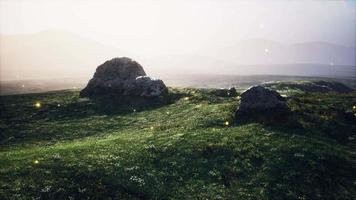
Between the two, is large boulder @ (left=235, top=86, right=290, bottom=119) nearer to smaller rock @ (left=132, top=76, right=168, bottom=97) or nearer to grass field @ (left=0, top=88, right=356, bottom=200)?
grass field @ (left=0, top=88, right=356, bottom=200)

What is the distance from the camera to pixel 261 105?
44.8 meters

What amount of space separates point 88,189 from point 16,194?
16.5 ft

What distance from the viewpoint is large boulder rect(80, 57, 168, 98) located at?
216 ft

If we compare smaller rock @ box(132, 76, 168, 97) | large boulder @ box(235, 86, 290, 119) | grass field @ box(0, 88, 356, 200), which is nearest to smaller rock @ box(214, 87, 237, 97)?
smaller rock @ box(132, 76, 168, 97)

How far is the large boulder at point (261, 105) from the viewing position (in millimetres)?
43656

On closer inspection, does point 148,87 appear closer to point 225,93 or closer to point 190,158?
point 225,93

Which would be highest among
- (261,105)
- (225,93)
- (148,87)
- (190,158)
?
(148,87)

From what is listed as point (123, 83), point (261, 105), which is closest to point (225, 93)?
point (123, 83)

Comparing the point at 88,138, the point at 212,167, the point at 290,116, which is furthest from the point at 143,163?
the point at 290,116

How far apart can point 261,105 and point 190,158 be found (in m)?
15.6

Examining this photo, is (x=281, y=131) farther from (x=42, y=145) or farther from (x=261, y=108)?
(x=42, y=145)

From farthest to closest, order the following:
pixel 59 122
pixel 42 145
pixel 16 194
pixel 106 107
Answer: pixel 106 107
pixel 59 122
pixel 42 145
pixel 16 194

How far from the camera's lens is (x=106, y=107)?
61.0 meters

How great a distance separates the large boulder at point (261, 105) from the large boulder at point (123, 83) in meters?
22.4
